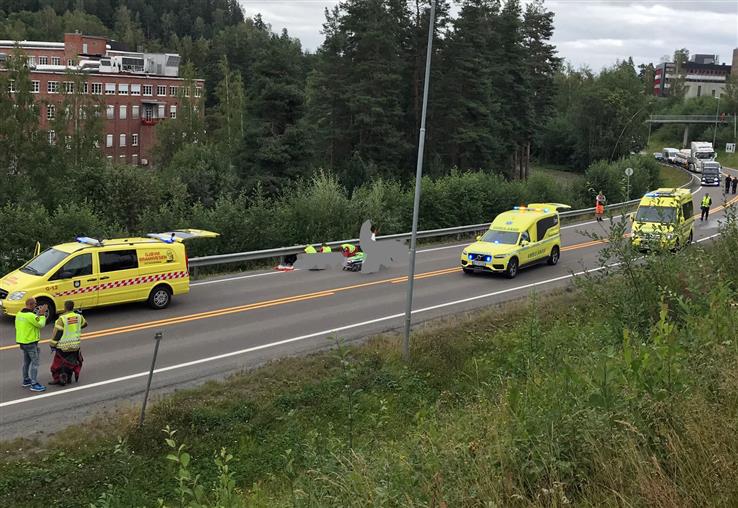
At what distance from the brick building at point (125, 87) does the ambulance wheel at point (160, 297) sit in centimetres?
7420

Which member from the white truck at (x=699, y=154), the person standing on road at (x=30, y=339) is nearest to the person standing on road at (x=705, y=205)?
the person standing on road at (x=30, y=339)

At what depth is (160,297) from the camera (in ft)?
59.6

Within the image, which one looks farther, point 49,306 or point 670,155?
point 670,155

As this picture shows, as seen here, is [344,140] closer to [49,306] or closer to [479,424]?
[49,306]

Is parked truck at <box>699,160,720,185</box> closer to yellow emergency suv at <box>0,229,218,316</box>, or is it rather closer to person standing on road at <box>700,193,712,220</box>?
person standing on road at <box>700,193,712,220</box>

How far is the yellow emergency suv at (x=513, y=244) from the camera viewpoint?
23641mm

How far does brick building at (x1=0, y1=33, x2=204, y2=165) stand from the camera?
297 ft

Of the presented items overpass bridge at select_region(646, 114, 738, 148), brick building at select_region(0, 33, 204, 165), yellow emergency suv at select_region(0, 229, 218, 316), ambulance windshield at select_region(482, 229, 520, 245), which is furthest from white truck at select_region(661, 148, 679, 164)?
yellow emergency suv at select_region(0, 229, 218, 316)

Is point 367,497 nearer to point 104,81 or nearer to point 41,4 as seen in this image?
point 104,81

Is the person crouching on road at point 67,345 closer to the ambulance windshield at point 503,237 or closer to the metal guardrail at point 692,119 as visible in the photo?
the ambulance windshield at point 503,237

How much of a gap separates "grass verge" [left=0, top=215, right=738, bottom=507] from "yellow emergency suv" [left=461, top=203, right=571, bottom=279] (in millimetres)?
3503

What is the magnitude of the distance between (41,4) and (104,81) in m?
91.2

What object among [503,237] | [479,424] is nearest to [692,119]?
[503,237]

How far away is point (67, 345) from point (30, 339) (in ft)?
1.99
